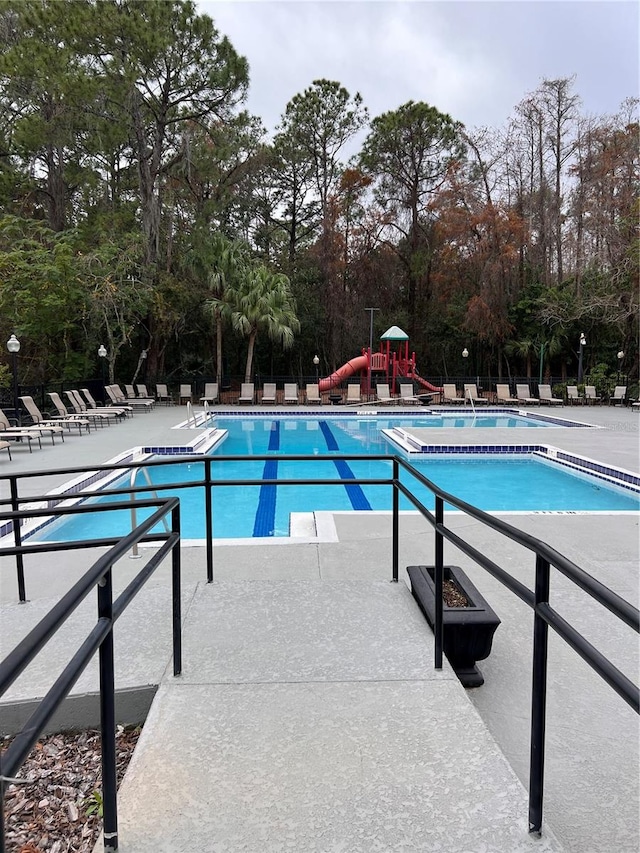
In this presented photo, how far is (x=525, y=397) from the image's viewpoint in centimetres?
2081

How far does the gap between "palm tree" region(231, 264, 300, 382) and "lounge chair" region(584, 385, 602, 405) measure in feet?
34.7

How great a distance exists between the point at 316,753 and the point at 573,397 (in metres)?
20.8

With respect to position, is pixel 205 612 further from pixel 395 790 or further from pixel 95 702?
pixel 395 790

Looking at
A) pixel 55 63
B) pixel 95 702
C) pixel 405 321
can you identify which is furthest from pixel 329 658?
pixel 405 321

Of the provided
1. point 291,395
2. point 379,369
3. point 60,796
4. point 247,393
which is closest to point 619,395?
point 379,369

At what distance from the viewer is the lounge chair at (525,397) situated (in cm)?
2045

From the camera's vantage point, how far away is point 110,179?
22.7 meters

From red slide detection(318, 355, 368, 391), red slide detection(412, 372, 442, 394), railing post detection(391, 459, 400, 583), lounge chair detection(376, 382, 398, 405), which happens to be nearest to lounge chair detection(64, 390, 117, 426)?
lounge chair detection(376, 382, 398, 405)

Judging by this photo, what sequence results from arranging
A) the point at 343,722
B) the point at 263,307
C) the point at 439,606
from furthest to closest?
the point at 263,307, the point at 439,606, the point at 343,722

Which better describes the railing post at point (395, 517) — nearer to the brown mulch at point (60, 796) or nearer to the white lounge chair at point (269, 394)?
the brown mulch at point (60, 796)

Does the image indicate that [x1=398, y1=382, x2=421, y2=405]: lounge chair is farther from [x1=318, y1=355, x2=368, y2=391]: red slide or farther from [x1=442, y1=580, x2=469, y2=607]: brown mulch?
[x1=442, y1=580, x2=469, y2=607]: brown mulch

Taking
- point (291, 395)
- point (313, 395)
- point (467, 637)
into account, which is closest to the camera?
point (467, 637)

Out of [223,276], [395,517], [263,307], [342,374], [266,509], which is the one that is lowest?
[266,509]

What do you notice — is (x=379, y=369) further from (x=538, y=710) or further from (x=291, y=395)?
(x=538, y=710)
